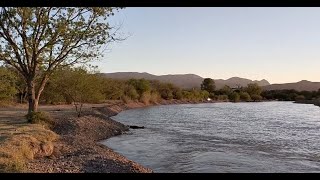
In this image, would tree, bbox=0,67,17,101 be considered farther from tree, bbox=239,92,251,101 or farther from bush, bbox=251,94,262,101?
bush, bbox=251,94,262,101

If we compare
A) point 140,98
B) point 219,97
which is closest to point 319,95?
point 219,97

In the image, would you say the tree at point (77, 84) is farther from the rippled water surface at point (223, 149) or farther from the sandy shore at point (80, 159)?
the rippled water surface at point (223, 149)

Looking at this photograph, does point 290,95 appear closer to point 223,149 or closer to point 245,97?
point 245,97

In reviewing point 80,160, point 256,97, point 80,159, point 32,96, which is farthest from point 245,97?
point 80,160

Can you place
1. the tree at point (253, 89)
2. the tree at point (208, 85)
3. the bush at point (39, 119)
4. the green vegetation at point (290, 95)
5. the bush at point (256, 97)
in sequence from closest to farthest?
the bush at point (39, 119), the green vegetation at point (290, 95), the bush at point (256, 97), the tree at point (253, 89), the tree at point (208, 85)

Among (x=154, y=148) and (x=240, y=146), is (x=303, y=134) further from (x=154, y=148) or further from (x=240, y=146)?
(x=154, y=148)

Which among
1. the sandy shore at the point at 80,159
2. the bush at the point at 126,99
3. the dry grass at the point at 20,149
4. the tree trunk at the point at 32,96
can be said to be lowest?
the sandy shore at the point at 80,159

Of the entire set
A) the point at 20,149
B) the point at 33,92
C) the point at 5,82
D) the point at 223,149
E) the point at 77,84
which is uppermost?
the point at 5,82

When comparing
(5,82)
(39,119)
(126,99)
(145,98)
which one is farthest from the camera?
(145,98)

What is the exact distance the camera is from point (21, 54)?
17.2 metres

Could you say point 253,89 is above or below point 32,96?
above

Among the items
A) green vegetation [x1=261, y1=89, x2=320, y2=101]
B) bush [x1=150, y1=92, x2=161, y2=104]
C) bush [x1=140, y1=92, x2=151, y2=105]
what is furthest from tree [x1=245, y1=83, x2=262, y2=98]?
bush [x1=140, y1=92, x2=151, y2=105]

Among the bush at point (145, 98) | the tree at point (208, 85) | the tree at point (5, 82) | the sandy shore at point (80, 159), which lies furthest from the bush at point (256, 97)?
the sandy shore at point (80, 159)

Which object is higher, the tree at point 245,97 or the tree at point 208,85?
the tree at point 208,85
